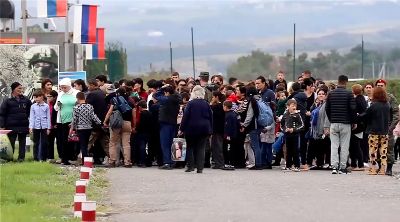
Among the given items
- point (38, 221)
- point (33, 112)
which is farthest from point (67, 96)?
point (38, 221)

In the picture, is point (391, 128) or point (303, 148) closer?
point (391, 128)

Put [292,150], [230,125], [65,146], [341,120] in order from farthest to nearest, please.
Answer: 1. [65,146]
2. [230,125]
3. [292,150]
4. [341,120]

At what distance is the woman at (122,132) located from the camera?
25500 millimetres

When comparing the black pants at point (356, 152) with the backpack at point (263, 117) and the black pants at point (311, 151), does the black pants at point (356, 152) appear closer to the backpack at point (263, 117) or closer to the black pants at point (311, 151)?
the black pants at point (311, 151)

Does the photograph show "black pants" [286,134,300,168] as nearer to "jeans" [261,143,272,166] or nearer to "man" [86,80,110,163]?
"jeans" [261,143,272,166]

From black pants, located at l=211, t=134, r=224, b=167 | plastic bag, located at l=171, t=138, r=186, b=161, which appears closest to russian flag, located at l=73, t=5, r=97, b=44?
plastic bag, located at l=171, t=138, r=186, b=161

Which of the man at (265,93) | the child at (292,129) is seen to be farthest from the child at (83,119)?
the child at (292,129)

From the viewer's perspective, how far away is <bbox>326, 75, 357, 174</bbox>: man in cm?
2358

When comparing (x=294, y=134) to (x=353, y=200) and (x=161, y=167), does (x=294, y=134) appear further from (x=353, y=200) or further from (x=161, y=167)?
(x=353, y=200)

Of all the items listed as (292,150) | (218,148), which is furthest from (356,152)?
(218,148)

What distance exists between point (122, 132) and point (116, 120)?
430mm

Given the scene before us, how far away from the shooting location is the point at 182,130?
23.9m

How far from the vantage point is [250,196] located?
18.6 meters

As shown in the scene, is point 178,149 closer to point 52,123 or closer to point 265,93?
point 265,93
